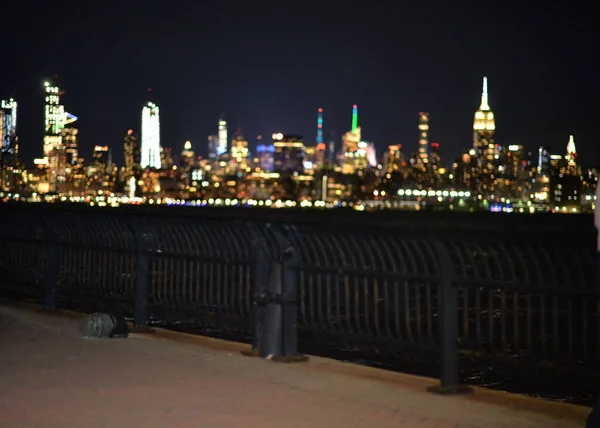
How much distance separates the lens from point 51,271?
54.0ft

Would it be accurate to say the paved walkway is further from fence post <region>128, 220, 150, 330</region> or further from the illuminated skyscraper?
the illuminated skyscraper

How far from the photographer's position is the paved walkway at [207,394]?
873 centimetres

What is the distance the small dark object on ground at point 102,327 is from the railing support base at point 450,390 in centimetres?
445

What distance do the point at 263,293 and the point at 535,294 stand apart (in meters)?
3.21

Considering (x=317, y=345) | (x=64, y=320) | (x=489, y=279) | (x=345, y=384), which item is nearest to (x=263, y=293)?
(x=345, y=384)

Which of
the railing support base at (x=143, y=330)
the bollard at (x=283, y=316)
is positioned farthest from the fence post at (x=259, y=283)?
the railing support base at (x=143, y=330)

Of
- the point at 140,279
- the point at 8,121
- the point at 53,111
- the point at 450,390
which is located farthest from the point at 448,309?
the point at 53,111

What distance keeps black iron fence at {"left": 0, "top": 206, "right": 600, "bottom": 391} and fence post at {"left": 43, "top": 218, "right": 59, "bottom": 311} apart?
0.02 m

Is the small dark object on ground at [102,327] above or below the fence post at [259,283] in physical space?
below

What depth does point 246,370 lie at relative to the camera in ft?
36.4

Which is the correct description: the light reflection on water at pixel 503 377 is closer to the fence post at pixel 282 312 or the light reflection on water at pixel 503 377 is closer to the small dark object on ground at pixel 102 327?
the fence post at pixel 282 312

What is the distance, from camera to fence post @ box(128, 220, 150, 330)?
14.3 metres

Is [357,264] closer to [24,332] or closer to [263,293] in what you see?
[263,293]

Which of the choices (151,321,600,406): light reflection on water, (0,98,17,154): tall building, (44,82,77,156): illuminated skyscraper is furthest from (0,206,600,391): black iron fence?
(44,82,77,156): illuminated skyscraper
